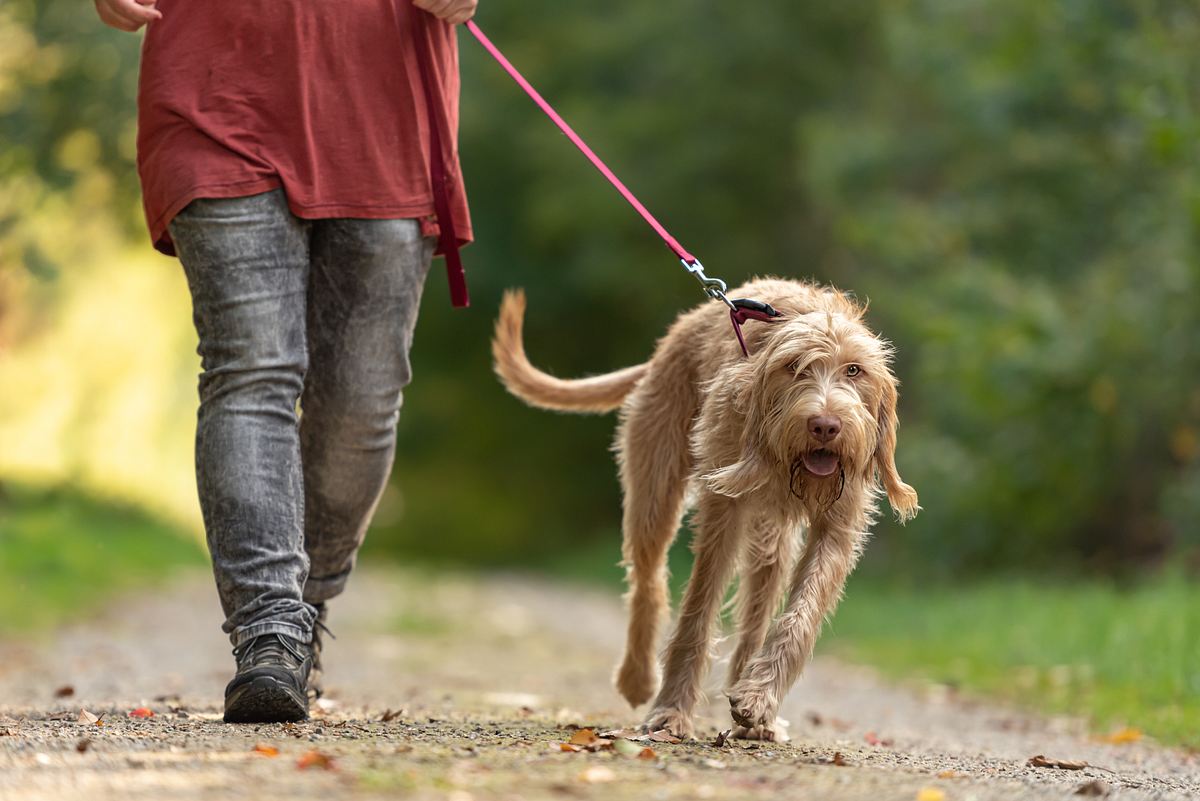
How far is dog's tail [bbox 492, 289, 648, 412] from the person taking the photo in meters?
5.68

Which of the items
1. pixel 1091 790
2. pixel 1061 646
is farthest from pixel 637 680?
pixel 1061 646

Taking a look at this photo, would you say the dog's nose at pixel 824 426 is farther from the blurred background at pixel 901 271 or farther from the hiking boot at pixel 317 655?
the hiking boot at pixel 317 655

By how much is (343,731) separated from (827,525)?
1.56m

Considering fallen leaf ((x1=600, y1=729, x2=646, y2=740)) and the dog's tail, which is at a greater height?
the dog's tail

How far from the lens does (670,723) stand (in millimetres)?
4746

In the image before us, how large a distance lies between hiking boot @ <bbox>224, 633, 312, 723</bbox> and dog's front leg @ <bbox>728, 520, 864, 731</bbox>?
1260 mm

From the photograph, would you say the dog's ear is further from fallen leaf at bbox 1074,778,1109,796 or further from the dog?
fallen leaf at bbox 1074,778,1109,796

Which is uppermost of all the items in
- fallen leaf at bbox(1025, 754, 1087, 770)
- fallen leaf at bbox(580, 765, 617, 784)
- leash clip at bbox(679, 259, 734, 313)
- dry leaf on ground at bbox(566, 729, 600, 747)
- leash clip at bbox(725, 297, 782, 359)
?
leash clip at bbox(679, 259, 734, 313)

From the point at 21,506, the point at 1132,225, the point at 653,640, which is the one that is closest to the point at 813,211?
the point at 1132,225

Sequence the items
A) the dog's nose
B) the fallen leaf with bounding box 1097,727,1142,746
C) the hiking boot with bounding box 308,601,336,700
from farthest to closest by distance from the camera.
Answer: the fallen leaf with bounding box 1097,727,1142,746 → the hiking boot with bounding box 308,601,336,700 → the dog's nose

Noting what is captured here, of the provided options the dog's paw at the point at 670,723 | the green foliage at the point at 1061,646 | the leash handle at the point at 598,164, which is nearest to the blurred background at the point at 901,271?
the green foliage at the point at 1061,646

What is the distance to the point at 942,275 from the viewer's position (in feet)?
48.5

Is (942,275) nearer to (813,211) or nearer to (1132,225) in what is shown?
(1132,225)

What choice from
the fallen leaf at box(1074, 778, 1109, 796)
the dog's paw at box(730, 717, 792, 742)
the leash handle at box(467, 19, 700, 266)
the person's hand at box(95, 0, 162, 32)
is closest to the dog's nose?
the leash handle at box(467, 19, 700, 266)
